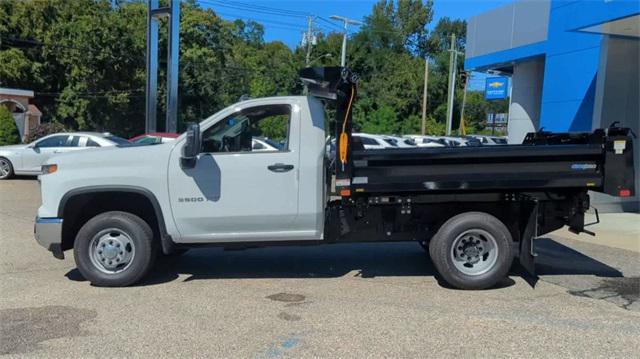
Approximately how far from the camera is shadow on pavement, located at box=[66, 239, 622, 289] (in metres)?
7.05

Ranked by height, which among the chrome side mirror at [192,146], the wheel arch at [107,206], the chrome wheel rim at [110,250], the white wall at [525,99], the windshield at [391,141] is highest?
the white wall at [525,99]

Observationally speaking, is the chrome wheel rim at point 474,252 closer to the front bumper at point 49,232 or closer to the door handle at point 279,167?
the door handle at point 279,167

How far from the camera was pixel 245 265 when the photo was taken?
24.7 ft

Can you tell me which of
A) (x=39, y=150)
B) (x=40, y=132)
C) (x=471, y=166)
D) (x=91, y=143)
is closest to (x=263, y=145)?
(x=471, y=166)

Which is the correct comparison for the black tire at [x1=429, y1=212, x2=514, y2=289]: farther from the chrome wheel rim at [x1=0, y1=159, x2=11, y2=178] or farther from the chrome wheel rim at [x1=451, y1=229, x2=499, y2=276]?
the chrome wheel rim at [x1=0, y1=159, x2=11, y2=178]

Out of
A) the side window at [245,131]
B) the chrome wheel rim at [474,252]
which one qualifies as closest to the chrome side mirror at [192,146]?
the side window at [245,131]

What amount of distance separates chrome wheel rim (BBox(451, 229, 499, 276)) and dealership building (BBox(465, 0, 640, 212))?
18.2ft

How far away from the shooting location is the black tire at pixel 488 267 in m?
6.32

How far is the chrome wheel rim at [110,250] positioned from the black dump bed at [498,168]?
2688 millimetres

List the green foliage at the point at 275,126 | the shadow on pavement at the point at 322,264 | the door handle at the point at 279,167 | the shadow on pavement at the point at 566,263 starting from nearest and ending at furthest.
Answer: the door handle at the point at 279,167 → the green foliage at the point at 275,126 → the shadow on pavement at the point at 322,264 → the shadow on pavement at the point at 566,263

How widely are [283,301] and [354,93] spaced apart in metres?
2.46

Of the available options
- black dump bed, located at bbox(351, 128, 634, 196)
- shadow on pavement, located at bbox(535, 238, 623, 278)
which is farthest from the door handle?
shadow on pavement, located at bbox(535, 238, 623, 278)

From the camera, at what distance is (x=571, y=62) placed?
15.4 meters

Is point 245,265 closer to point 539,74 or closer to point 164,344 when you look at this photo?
point 164,344
